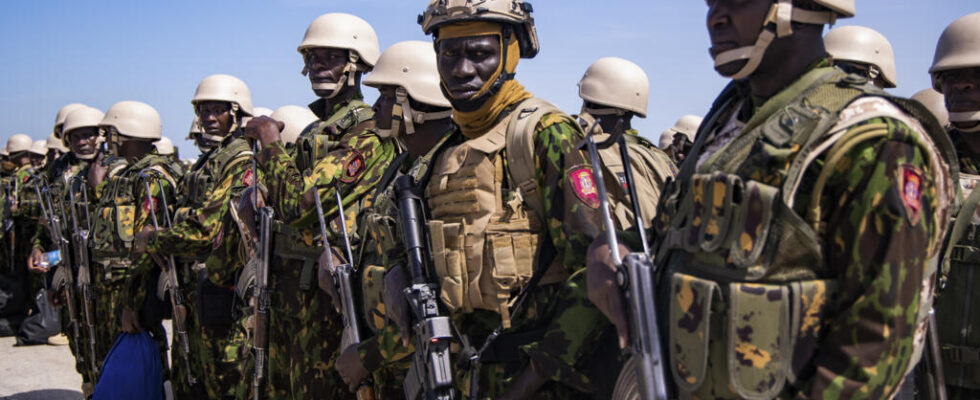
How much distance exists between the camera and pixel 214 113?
7.92m

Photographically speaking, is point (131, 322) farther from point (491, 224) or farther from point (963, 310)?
point (963, 310)

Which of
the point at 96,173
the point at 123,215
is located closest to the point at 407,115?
the point at 123,215

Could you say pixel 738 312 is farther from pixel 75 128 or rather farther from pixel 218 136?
pixel 75 128

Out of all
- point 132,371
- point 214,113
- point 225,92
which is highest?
point 225,92

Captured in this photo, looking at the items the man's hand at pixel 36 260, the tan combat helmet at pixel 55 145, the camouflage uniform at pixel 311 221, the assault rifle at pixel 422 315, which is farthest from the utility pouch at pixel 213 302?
the tan combat helmet at pixel 55 145

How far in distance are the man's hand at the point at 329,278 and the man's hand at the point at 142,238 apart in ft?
8.83

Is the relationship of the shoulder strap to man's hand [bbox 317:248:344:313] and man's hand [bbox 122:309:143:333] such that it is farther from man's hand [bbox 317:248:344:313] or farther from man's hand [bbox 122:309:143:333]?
man's hand [bbox 122:309:143:333]

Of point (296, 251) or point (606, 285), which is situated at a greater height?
point (606, 285)

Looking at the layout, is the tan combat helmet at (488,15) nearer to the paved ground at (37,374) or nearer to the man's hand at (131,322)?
the man's hand at (131,322)

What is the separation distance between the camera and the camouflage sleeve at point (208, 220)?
659 cm

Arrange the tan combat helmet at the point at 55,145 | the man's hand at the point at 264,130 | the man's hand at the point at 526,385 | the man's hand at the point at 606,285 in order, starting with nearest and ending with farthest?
1. the man's hand at the point at 606,285
2. the man's hand at the point at 526,385
3. the man's hand at the point at 264,130
4. the tan combat helmet at the point at 55,145

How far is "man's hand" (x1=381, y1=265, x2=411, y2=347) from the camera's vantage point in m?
3.30

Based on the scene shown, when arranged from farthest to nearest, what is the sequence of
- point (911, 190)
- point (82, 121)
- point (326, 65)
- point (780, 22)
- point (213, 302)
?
point (82, 121), point (213, 302), point (326, 65), point (780, 22), point (911, 190)

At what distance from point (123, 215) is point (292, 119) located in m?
2.04
